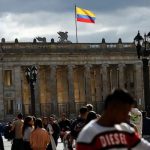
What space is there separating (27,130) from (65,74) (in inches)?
2624

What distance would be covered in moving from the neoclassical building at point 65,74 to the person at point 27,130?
58379mm

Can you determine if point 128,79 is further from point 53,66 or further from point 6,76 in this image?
point 6,76

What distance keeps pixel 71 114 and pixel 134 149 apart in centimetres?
7190

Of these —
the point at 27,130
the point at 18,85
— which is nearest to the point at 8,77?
the point at 18,85

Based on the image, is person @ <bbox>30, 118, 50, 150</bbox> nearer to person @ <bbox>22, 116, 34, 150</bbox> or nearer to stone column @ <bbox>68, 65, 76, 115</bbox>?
person @ <bbox>22, 116, 34, 150</bbox>

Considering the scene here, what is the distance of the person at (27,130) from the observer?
51.8 ft

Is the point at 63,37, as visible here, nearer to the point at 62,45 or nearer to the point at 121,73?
the point at 62,45

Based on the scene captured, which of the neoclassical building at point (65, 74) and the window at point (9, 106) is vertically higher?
the neoclassical building at point (65, 74)

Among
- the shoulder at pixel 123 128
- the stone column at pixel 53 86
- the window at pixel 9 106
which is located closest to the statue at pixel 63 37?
the stone column at pixel 53 86

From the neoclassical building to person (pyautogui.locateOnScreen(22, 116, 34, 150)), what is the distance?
58379 mm

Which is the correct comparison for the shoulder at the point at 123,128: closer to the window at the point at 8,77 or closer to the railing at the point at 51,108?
the railing at the point at 51,108

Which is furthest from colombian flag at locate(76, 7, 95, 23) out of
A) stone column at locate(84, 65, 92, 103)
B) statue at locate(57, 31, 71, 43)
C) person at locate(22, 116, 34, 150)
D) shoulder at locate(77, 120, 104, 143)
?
shoulder at locate(77, 120, 104, 143)

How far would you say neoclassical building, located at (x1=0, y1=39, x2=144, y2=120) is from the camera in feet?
250

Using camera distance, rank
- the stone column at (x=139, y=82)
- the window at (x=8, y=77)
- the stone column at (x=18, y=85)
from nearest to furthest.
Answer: the stone column at (x=18, y=85), the window at (x=8, y=77), the stone column at (x=139, y=82)
